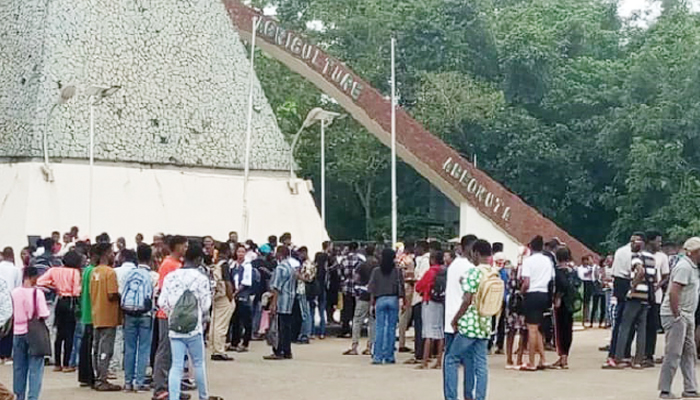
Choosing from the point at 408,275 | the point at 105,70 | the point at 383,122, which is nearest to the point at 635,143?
the point at 383,122

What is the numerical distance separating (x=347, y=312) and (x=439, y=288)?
17.7ft

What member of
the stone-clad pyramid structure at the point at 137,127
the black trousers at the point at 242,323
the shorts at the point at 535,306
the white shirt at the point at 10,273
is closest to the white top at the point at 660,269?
the shorts at the point at 535,306

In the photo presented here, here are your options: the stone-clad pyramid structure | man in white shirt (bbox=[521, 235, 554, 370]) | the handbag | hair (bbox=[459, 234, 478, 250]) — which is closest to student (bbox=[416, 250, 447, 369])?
man in white shirt (bbox=[521, 235, 554, 370])

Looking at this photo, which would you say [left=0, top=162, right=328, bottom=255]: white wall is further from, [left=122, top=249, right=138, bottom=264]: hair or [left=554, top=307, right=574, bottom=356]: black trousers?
[left=554, top=307, right=574, bottom=356]: black trousers

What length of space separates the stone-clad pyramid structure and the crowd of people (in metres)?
5.12

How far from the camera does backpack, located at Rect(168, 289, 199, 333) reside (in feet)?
35.7

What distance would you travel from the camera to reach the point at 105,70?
84.4ft

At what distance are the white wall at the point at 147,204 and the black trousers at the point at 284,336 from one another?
28.8 ft

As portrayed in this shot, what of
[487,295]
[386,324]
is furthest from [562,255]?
[487,295]

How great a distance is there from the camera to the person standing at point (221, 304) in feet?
49.8

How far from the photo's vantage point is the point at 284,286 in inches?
644

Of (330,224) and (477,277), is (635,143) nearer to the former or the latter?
(330,224)

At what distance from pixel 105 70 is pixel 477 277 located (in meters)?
16.5

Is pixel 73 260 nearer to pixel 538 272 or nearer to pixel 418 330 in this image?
pixel 418 330
